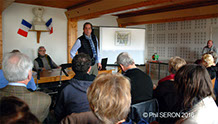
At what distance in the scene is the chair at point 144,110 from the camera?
1607 millimetres

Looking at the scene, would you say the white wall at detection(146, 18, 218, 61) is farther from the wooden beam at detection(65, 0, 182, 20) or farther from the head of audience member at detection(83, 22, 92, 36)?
the head of audience member at detection(83, 22, 92, 36)

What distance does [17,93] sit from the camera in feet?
4.28

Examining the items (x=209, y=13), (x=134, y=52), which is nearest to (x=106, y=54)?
(x=134, y=52)

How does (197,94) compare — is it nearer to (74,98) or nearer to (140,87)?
(140,87)

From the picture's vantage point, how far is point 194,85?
129 centimetres

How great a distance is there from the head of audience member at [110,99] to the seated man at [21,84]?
1.73ft

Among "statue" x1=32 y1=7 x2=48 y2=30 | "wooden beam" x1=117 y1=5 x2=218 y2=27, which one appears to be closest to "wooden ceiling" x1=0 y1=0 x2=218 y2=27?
"wooden beam" x1=117 y1=5 x2=218 y2=27

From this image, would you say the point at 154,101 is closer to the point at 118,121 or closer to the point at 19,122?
the point at 118,121

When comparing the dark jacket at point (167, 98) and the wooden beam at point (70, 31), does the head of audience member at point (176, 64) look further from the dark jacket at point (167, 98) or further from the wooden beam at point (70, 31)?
the wooden beam at point (70, 31)

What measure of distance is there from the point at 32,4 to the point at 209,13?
16.9 ft

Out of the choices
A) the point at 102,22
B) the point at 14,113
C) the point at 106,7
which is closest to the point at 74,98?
the point at 14,113

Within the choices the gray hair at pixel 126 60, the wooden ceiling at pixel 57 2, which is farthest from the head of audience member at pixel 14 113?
the wooden ceiling at pixel 57 2

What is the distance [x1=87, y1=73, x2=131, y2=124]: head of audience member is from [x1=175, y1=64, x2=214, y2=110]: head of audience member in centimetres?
54

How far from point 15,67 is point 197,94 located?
1311mm
